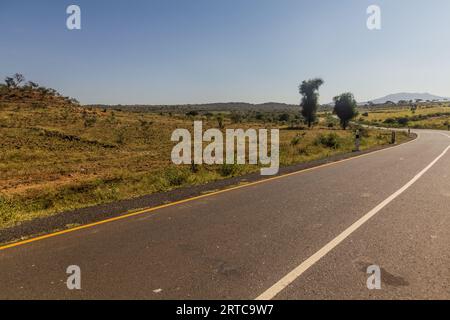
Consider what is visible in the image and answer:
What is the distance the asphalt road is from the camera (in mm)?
3945

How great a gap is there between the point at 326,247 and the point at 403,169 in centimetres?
949

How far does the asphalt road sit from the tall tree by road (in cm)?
5611

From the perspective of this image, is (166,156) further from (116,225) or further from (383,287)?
(383,287)

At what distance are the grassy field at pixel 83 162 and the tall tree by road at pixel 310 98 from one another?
32.6 meters

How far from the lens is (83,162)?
18.9 metres

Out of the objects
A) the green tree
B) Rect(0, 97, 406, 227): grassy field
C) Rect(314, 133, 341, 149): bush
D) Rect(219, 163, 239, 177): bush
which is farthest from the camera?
the green tree

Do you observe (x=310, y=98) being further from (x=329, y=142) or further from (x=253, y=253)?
(x=253, y=253)

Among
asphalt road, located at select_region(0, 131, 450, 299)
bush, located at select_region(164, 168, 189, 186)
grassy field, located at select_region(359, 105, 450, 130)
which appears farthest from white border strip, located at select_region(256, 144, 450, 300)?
grassy field, located at select_region(359, 105, 450, 130)

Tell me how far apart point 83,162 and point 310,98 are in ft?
171

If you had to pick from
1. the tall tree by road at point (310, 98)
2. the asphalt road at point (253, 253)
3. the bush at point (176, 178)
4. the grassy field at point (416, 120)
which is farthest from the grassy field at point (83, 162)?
the grassy field at point (416, 120)

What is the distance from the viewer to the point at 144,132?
110 feet

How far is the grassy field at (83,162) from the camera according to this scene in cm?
1004

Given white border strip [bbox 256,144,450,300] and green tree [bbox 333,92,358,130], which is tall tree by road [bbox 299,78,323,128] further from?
white border strip [bbox 256,144,450,300]

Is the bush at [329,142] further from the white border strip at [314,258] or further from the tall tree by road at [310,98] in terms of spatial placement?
the tall tree by road at [310,98]
